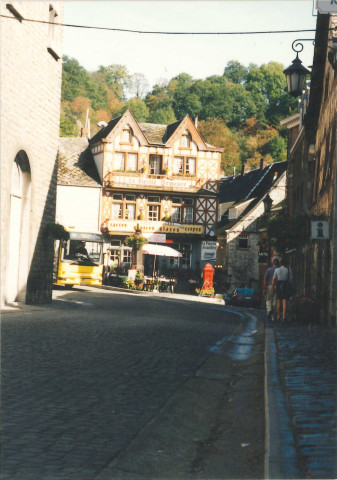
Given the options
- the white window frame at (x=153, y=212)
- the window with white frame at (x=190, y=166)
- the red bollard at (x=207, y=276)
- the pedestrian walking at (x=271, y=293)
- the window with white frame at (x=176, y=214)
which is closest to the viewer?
the pedestrian walking at (x=271, y=293)

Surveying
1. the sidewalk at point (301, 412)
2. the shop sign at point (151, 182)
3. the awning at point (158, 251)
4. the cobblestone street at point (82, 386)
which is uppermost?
the shop sign at point (151, 182)

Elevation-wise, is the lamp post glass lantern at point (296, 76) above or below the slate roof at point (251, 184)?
below

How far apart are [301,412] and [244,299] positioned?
34652 millimetres

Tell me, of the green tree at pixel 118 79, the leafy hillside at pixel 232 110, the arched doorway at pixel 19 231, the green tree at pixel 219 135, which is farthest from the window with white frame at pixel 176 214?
the green tree at pixel 118 79

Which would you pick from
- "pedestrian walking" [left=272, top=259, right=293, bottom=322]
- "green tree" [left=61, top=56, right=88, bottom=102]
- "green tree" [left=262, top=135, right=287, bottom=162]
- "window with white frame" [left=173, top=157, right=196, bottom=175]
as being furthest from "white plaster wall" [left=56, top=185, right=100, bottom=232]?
"green tree" [left=61, top=56, right=88, bottom=102]

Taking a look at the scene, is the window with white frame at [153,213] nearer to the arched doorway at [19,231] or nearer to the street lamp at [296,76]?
the arched doorway at [19,231]

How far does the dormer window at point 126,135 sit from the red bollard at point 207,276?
50.2ft

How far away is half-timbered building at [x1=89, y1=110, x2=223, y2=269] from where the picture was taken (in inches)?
2174

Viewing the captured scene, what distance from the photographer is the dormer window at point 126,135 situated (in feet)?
183

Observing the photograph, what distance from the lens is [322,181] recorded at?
877 inches

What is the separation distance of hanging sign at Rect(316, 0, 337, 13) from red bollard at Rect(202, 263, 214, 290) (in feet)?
114

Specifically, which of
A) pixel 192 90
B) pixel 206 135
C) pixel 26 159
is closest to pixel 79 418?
pixel 26 159

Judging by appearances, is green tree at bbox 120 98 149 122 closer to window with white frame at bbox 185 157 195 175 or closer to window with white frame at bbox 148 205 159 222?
window with white frame at bbox 185 157 195 175

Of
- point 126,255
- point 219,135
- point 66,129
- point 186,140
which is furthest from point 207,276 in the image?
point 66,129
